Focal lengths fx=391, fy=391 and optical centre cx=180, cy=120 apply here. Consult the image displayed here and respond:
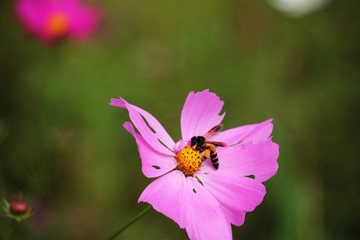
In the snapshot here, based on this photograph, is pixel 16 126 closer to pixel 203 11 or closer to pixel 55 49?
pixel 55 49

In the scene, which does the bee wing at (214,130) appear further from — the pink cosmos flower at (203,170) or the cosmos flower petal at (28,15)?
the cosmos flower petal at (28,15)

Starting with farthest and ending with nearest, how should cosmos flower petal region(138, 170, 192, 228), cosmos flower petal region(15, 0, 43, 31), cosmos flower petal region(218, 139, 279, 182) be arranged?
cosmos flower petal region(15, 0, 43, 31) < cosmos flower petal region(218, 139, 279, 182) < cosmos flower petal region(138, 170, 192, 228)

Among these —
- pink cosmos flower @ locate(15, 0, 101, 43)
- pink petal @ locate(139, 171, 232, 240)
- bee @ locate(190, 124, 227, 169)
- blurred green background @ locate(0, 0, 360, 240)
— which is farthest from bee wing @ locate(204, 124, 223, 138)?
pink cosmos flower @ locate(15, 0, 101, 43)

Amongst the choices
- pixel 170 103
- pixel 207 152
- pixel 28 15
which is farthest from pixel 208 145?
Result: pixel 170 103

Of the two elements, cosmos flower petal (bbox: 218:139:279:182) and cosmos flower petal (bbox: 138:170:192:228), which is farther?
cosmos flower petal (bbox: 218:139:279:182)

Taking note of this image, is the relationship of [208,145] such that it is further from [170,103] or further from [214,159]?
[170,103]

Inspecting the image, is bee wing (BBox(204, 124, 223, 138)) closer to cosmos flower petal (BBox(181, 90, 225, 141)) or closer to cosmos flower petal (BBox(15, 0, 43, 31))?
cosmos flower petal (BBox(181, 90, 225, 141))

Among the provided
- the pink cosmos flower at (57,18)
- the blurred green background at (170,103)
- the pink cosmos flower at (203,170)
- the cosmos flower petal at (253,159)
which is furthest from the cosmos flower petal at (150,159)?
the pink cosmos flower at (57,18)
